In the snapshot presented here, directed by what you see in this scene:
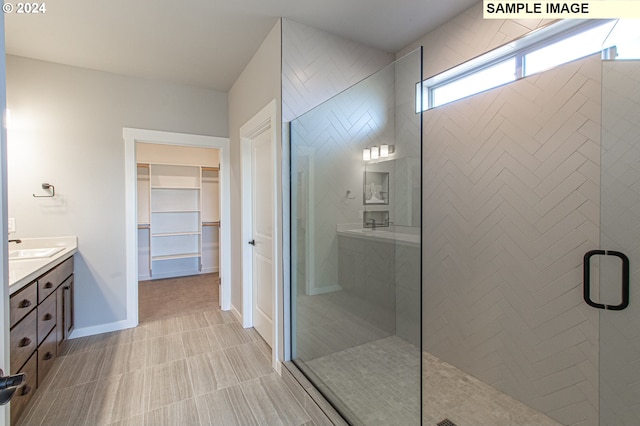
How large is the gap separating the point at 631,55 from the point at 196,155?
5558 millimetres

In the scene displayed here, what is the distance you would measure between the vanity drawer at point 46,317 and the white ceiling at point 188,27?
2.19 m

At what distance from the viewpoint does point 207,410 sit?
1896 millimetres

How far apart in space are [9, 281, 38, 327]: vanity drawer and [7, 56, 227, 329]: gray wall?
48.0 inches

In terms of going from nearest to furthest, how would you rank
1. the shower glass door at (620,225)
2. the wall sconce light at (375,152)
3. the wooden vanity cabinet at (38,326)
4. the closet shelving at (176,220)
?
the shower glass door at (620,225), the wooden vanity cabinet at (38,326), the wall sconce light at (375,152), the closet shelving at (176,220)

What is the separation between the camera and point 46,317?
2.13m

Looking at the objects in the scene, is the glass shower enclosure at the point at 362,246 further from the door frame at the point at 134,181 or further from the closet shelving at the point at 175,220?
the closet shelving at the point at 175,220

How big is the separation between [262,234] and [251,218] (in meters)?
0.36

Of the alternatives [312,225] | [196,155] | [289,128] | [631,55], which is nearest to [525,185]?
[631,55]

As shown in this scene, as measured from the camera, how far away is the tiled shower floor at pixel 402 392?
1.54 m

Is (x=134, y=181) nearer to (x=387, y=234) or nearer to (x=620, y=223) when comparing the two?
(x=387, y=234)

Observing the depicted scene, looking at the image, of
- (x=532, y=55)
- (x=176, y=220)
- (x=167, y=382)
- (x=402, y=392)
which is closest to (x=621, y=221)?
(x=532, y=55)

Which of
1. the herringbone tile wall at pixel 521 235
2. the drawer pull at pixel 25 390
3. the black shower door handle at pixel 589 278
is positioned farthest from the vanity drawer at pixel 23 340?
the black shower door handle at pixel 589 278

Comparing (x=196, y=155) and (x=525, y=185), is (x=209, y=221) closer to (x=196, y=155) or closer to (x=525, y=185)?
(x=196, y=155)

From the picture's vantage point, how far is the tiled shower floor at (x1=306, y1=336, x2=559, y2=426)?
1.54 m
